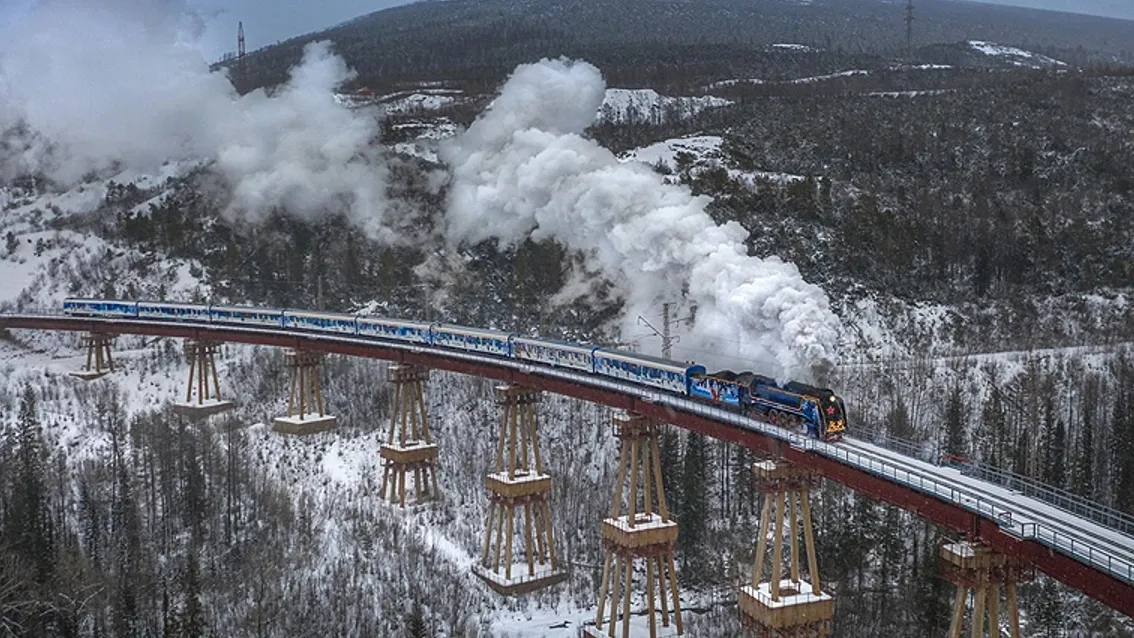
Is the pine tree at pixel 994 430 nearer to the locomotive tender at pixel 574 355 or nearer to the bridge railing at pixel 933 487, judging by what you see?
the locomotive tender at pixel 574 355

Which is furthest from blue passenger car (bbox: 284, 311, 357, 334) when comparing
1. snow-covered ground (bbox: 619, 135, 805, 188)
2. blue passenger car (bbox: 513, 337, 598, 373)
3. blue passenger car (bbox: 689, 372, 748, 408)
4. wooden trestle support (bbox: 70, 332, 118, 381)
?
snow-covered ground (bbox: 619, 135, 805, 188)

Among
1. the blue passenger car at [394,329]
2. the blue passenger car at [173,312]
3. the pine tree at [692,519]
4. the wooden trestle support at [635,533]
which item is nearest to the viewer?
A: the wooden trestle support at [635,533]

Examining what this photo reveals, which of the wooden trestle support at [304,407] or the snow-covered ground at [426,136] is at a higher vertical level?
the snow-covered ground at [426,136]

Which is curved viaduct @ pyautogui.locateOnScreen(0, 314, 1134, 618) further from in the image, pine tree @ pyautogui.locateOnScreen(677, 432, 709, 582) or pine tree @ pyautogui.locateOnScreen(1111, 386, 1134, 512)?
pine tree @ pyautogui.locateOnScreen(1111, 386, 1134, 512)

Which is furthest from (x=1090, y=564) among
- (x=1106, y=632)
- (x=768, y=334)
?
(x=1106, y=632)

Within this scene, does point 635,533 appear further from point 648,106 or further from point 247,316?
point 648,106

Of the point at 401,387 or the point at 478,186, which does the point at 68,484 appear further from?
the point at 478,186

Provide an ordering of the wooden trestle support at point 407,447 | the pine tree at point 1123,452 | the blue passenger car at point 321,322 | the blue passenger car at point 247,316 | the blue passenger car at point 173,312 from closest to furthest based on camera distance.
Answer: the pine tree at point 1123,452, the wooden trestle support at point 407,447, the blue passenger car at point 321,322, the blue passenger car at point 247,316, the blue passenger car at point 173,312

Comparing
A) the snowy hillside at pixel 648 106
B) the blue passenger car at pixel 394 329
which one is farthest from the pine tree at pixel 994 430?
the snowy hillside at pixel 648 106
